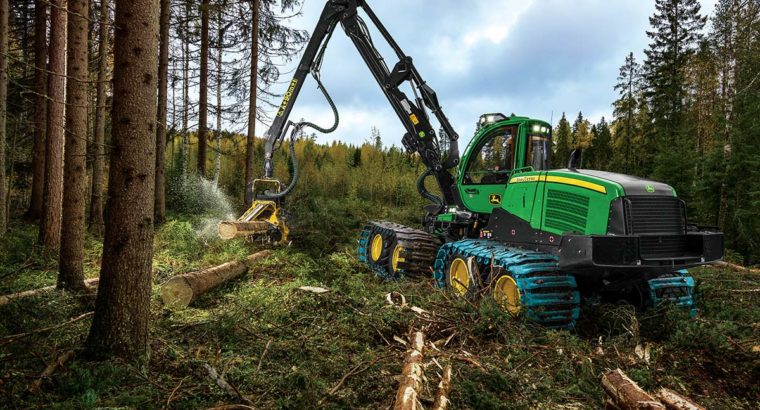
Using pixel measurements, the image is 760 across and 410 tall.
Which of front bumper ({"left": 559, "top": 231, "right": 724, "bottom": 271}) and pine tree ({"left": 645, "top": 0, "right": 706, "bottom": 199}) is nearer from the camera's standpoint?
front bumper ({"left": 559, "top": 231, "right": 724, "bottom": 271})

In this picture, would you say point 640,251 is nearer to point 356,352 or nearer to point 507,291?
point 507,291

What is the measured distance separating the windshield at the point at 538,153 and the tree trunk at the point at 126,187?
520 centimetres

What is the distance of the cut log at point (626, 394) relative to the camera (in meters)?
3.15

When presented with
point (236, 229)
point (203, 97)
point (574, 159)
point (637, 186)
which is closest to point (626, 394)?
point (637, 186)

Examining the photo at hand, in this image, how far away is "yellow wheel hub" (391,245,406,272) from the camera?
8.24m

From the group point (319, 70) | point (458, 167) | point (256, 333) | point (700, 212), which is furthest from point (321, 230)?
point (700, 212)

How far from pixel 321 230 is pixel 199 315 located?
249 inches

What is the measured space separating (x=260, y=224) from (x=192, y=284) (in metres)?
4.46

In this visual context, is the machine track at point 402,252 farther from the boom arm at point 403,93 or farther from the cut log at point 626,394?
the cut log at point 626,394

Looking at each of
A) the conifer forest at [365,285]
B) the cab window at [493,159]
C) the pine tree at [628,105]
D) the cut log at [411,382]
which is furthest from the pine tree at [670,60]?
the cut log at [411,382]

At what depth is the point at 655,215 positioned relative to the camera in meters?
5.24

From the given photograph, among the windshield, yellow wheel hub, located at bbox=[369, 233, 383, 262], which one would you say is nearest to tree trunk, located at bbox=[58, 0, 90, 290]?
yellow wheel hub, located at bbox=[369, 233, 383, 262]

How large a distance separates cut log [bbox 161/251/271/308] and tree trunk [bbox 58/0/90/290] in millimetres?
1153

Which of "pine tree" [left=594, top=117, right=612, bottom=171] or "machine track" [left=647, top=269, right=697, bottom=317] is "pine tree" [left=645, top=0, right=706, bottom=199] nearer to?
"pine tree" [left=594, top=117, right=612, bottom=171]
